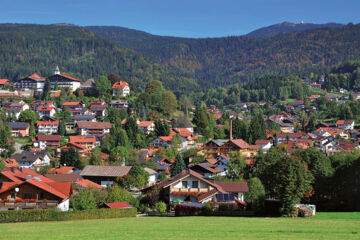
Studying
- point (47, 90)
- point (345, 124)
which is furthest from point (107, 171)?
point (345, 124)

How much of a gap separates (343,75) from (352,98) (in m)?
37.0

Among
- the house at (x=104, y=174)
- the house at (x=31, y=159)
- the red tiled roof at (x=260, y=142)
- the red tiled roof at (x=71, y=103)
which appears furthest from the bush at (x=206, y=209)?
the red tiled roof at (x=71, y=103)

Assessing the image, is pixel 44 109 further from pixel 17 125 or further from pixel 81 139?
pixel 81 139

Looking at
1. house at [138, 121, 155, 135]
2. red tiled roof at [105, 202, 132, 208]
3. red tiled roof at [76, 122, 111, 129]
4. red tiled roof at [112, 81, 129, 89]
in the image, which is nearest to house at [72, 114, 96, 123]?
red tiled roof at [76, 122, 111, 129]

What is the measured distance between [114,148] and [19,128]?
Answer: 82.5 feet

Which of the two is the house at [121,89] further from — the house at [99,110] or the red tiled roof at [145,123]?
the red tiled roof at [145,123]

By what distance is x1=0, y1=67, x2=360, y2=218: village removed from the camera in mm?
37625

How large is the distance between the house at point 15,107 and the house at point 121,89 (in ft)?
70.6

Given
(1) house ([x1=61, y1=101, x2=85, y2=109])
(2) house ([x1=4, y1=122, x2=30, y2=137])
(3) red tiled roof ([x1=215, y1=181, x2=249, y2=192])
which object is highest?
(1) house ([x1=61, y1=101, x2=85, y2=109])

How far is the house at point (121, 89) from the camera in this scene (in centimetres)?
11575

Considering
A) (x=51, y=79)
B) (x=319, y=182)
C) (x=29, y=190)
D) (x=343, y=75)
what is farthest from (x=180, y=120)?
(x=343, y=75)

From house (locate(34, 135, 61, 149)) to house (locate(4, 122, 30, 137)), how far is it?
7.02 m

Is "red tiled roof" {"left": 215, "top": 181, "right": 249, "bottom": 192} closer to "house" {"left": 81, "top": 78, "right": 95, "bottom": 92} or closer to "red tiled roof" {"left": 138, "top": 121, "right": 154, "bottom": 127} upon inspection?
"red tiled roof" {"left": 138, "top": 121, "right": 154, "bottom": 127}

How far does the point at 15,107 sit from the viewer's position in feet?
324
